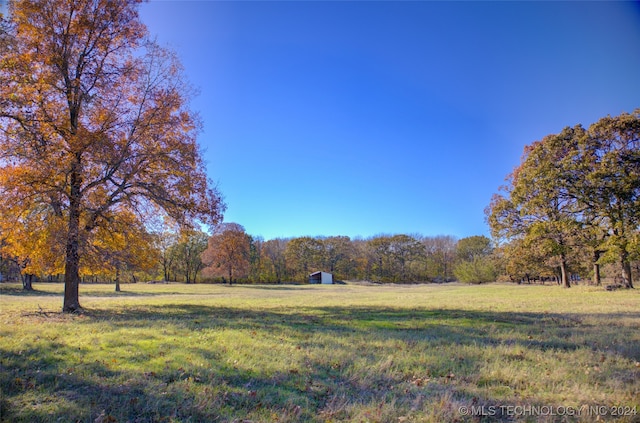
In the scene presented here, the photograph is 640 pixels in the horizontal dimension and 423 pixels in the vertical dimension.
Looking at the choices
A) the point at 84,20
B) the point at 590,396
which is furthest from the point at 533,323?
the point at 84,20

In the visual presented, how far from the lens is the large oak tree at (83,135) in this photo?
42.2 feet

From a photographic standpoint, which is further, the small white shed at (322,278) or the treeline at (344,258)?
the treeline at (344,258)

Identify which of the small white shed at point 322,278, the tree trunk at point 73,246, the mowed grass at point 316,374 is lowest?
the small white shed at point 322,278

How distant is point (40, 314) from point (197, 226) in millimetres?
6991

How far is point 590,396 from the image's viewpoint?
197 inches

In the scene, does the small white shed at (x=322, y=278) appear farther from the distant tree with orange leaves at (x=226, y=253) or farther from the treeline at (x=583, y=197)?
the treeline at (x=583, y=197)

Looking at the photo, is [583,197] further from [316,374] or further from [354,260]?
[354,260]

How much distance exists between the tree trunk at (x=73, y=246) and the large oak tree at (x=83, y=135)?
4cm

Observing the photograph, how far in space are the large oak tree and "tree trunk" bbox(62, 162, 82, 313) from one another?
0.04m

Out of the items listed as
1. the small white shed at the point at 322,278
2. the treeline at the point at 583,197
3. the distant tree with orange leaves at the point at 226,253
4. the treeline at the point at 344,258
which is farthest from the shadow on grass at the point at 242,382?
the treeline at the point at 344,258

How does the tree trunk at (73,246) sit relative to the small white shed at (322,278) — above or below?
above

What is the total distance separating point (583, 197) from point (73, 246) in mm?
33095

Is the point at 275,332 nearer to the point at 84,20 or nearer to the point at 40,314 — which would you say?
the point at 40,314

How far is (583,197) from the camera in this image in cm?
2673
